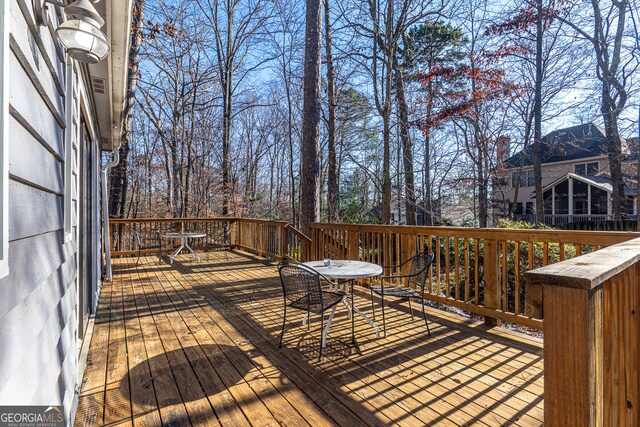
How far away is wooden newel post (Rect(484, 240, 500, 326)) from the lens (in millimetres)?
3396

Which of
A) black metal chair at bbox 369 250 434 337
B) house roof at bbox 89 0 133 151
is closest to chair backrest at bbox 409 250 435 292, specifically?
black metal chair at bbox 369 250 434 337

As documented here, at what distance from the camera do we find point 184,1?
35.8 feet

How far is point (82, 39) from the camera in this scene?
63.0 inches

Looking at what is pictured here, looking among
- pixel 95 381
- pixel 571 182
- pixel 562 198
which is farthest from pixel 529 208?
pixel 95 381

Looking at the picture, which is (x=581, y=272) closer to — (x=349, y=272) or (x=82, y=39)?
(x=349, y=272)

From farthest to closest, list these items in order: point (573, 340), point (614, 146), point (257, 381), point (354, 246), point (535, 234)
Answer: point (614, 146) < point (354, 246) < point (535, 234) < point (257, 381) < point (573, 340)

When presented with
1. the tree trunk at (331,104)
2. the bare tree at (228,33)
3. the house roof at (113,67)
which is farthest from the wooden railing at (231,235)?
the bare tree at (228,33)

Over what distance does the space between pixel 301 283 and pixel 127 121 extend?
6.89 m

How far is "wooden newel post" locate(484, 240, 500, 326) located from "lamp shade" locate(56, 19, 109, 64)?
360 centimetres

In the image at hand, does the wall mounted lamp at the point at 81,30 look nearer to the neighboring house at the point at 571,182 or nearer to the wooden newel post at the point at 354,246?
the wooden newel post at the point at 354,246

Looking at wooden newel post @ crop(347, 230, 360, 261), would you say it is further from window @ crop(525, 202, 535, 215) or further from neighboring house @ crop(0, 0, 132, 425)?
window @ crop(525, 202, 535, 215)

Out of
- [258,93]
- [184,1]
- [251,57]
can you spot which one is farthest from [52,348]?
[258,93]
